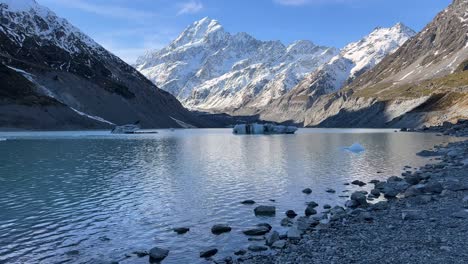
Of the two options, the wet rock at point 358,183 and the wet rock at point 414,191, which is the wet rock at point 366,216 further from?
the wet rock at point 358,183

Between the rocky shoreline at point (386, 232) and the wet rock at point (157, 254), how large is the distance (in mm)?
3128

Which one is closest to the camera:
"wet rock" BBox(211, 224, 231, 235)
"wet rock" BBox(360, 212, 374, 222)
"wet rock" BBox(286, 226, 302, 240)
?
"wet rock" BBox(286, 226, 302, 240)

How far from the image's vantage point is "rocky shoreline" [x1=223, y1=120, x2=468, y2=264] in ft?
64.7

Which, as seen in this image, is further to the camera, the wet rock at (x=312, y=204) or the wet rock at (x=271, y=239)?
the wet rock at (x=312, y=204)

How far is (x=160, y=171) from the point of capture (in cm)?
6038

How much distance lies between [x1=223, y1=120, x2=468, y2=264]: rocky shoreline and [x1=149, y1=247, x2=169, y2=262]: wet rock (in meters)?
3.13

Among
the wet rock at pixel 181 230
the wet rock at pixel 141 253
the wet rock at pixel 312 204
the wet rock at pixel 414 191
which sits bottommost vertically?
the wet rock at pixel 141 253

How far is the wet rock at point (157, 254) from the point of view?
22938mm

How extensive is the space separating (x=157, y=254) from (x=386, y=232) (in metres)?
12.8

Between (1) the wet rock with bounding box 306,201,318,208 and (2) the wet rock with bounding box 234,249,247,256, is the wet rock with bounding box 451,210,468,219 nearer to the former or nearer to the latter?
(1) the wet rock with bounding box 306,201,318,208

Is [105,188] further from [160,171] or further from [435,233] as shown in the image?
[435,233]

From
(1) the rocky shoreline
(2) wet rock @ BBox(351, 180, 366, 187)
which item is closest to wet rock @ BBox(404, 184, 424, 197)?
(1) the rocky shoreline

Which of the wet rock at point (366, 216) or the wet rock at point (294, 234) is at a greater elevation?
the wet rock at point (366, 216)

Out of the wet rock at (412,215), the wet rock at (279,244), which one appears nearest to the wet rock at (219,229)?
the wet rock at (279,244)
